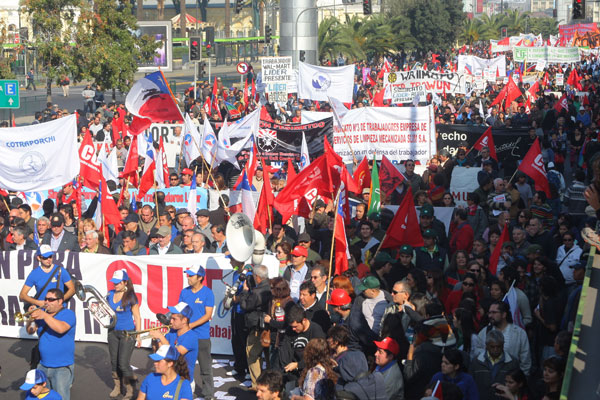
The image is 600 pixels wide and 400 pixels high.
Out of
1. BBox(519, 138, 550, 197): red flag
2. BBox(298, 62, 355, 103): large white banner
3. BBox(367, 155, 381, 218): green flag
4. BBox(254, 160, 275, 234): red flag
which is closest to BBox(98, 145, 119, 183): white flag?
BBox(254, 160, 275, 234): red flag

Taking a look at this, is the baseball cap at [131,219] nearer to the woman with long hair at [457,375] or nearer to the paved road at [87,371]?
the paved road at [87,371]

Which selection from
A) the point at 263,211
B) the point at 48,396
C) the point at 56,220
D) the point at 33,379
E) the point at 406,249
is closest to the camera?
the point at 33,379

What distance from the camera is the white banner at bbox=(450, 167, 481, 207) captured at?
48.5ft

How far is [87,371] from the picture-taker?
970cm

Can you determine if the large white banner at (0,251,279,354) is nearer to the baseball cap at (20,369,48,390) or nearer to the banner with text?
the baseball cap at (20,369,48,390)

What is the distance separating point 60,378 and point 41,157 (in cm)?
528

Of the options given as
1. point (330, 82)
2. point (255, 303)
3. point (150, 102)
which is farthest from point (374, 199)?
point (330, 82)

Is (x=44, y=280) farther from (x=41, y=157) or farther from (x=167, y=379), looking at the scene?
(x=41, y=157)

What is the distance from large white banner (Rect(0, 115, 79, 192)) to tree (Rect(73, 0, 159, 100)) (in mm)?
18767

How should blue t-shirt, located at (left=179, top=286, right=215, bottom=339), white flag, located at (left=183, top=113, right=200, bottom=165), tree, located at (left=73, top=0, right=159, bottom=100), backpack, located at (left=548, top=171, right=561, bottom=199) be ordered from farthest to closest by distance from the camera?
1. tree, located at (left=73, top=0, right=159, bottom=100)
2. white flag, located at (left=183, top=113, right=200, bottom=165)
3. backpack, located at (left=548, top=171, right=561, bottom=199)
4. blue t-shirt, located at (left=179, top=286, right=215, bottom=339)

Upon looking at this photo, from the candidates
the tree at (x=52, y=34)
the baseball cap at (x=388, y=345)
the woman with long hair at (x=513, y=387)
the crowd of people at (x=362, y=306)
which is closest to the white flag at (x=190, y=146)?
the crowd of people at (x=362, y=306)

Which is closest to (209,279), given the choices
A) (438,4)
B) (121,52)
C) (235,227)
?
(235,227)

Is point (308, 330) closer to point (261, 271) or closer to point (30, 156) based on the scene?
point (261, 271)

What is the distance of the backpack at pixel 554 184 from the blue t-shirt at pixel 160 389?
858 cm
